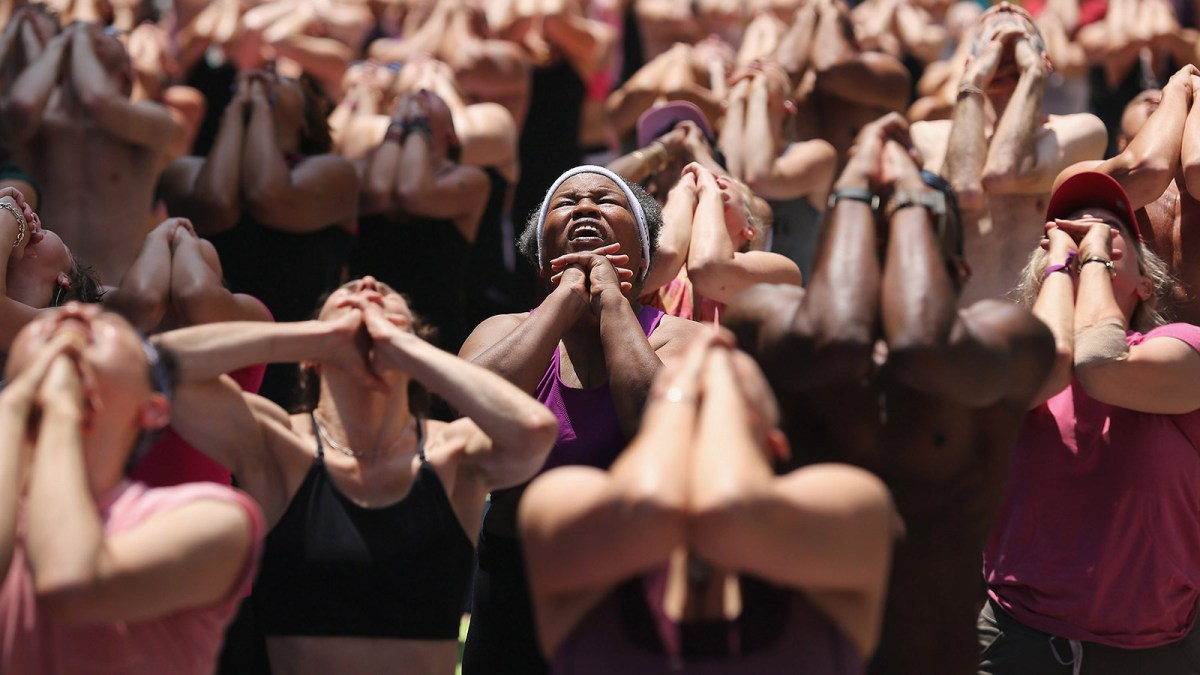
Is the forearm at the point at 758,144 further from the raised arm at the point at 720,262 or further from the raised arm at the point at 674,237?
the raised arm at the point at 720,262

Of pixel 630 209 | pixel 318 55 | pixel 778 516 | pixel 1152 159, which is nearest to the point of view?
pixel 778 516

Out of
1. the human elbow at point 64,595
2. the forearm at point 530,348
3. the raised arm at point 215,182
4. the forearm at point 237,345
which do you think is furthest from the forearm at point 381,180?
the human elbow at point 64,595

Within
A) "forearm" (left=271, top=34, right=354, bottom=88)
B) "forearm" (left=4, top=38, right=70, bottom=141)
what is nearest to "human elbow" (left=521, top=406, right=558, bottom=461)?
"forearm" (left=4, top=38, right=70, bottom=141)

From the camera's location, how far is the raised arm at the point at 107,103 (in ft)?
17.6

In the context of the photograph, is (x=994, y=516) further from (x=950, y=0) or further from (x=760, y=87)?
(x=950, y=0)

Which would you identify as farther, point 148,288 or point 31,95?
point 31,95

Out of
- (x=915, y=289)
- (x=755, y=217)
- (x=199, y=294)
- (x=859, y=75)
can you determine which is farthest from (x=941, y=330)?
(x=859, y=75)

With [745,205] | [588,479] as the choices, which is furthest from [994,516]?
[745,205]

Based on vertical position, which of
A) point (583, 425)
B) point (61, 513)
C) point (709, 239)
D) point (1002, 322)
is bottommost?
point (583, 425)

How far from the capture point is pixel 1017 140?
189 inches

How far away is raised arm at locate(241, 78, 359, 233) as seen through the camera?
5039mm

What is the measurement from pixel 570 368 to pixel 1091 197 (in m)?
1.40

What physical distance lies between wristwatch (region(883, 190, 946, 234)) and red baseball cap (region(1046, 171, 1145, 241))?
43.4 inches

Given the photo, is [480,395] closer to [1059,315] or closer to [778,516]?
[778,516]
